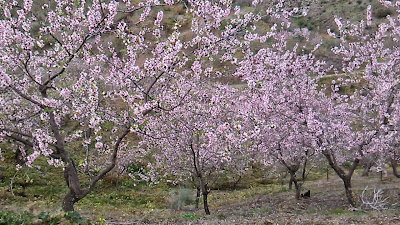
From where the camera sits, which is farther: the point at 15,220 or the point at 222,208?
the point at 222,208

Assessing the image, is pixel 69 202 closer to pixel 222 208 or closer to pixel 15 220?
pixel 15 220

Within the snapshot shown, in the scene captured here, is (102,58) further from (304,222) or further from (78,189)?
(304,222)

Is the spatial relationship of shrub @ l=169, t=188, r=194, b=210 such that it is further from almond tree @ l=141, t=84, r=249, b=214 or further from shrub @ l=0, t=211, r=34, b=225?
shrub @ l=0, t=211, r=34, b=225

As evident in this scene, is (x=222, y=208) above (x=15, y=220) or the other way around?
the other way around

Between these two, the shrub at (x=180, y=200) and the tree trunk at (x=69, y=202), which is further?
the shrub at (x=180, y=200)

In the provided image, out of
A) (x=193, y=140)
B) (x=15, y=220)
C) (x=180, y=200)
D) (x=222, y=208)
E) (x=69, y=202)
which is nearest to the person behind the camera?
(x=15, y=220)

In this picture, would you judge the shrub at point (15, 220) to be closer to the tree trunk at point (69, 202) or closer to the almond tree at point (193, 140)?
the tree trunk at point (69, 202)

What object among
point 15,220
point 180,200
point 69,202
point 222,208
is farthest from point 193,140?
point 15,220

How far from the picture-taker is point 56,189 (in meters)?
16.6

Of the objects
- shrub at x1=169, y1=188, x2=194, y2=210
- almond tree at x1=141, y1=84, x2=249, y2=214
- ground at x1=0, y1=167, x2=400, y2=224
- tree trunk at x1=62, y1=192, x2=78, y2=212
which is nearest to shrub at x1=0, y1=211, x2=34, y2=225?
tree trunk at x1=62, y1=192, x2=78, y2=212

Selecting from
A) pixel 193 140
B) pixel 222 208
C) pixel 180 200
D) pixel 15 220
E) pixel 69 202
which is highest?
pixel 193 140

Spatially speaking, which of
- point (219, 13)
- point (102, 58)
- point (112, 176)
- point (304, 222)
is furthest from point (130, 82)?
point (112, 176)

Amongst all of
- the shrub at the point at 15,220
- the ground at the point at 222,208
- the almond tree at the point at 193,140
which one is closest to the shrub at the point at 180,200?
the ground at the point at 222,208

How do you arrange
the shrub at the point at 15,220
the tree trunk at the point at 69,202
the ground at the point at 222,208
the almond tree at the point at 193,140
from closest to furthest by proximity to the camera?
1. the shrub at the point at 15,220
2. the tree trunk at the point at 69,202
3. the ground at the point at 222,208
4. the almond tree at the point at 193,140
